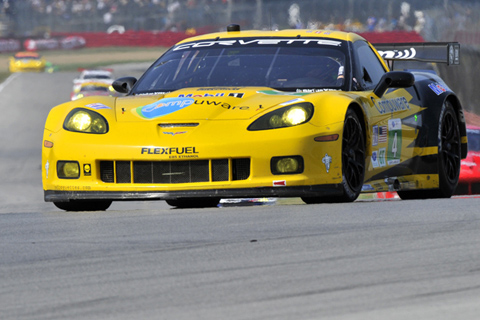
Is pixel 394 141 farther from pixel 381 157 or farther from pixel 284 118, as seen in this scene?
pixel 284 118

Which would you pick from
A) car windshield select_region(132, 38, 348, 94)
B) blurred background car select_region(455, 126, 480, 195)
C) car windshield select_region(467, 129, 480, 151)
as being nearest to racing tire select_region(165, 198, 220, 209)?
car windshield select_region(132, 38, 348, 94)

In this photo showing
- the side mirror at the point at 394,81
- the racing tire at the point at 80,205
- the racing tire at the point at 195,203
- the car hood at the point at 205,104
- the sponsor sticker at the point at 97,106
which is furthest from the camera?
the racing tire at the point at 195,203

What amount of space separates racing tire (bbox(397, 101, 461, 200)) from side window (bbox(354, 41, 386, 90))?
587 millimetres

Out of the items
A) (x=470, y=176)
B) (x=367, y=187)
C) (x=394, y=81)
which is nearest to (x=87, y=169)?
(x=367, y=187)

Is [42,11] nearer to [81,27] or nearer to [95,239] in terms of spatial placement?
[81,27]

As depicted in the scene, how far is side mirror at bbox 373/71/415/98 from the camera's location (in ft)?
22.1

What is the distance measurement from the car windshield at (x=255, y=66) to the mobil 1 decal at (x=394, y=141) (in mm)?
480

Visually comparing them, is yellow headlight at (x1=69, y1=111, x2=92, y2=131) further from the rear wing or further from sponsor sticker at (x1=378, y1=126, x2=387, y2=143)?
the rear wing

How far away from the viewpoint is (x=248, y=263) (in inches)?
157

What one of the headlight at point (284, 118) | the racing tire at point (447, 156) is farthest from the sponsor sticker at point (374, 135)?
the racing tire at point (447, 156)

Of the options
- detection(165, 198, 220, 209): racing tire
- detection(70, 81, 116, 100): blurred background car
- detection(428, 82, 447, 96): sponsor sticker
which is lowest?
detection(70, 81, 116, 100): blurred background car

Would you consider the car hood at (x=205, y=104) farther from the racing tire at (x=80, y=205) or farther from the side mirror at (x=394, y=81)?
the side mirror at (x=394, y=81)

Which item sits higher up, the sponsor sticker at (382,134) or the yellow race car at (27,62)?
the sponsor sticker at (382,134)

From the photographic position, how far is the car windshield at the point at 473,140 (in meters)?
13.9
